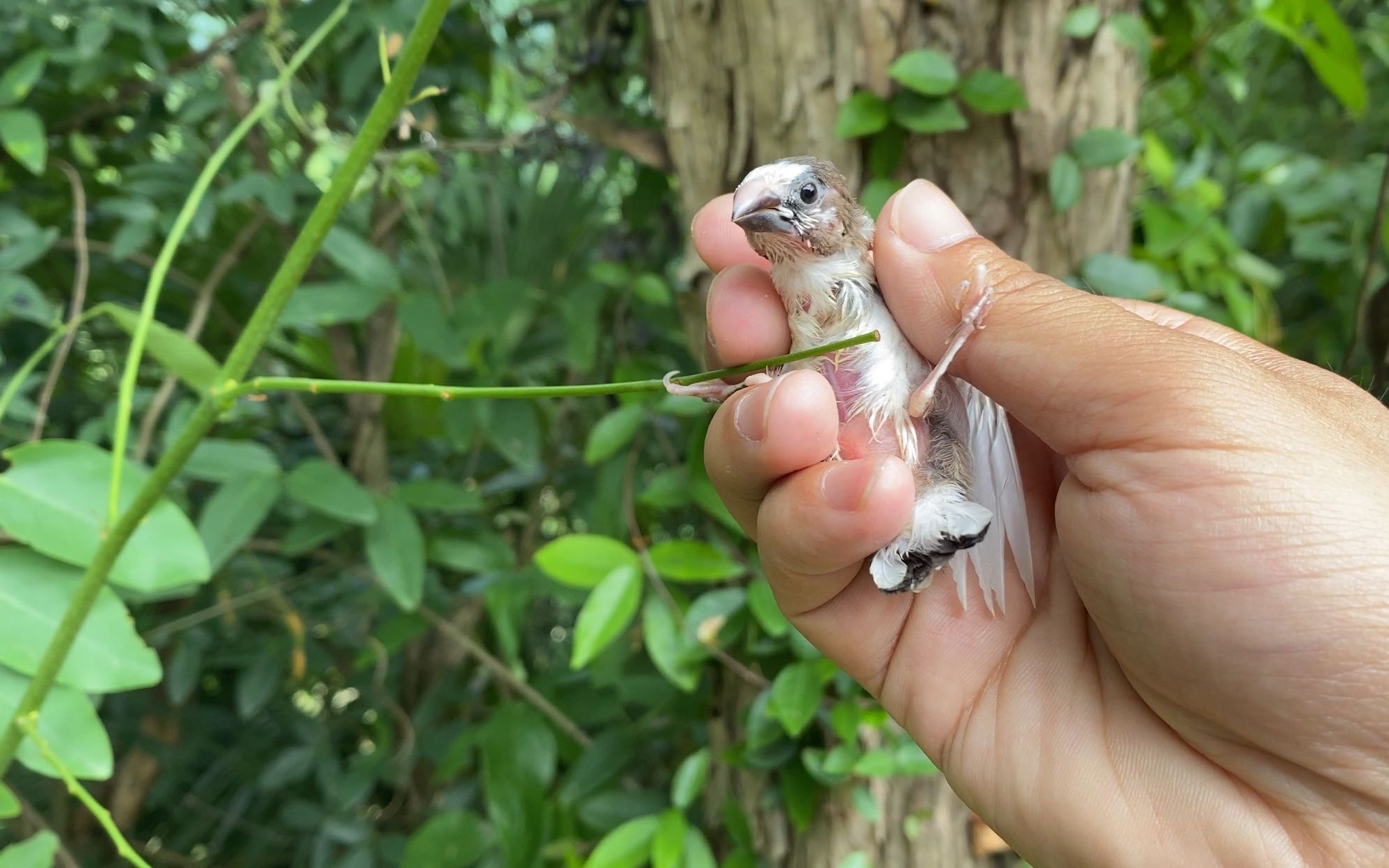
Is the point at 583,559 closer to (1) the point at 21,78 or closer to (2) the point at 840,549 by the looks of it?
(2) the point at 840,549

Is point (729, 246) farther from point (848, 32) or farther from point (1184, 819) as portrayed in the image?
point (1184, 819)

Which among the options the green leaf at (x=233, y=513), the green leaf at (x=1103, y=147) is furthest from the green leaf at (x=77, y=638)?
the green leaf at (x=1103, y=147)

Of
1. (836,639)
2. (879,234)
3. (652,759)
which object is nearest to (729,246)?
(879,234)

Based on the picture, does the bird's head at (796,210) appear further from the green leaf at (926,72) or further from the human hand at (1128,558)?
the green leaf at (926,72)

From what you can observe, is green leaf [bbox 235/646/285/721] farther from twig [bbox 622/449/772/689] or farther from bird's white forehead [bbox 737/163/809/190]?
bird's white forehead [bbox 737/163/809/190]

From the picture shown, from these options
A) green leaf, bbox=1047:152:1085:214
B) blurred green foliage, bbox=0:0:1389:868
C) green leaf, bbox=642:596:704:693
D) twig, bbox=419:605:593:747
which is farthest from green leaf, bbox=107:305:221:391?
green leaf, bbox=1047:152:1085:214

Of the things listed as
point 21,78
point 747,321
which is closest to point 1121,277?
point 747,321
